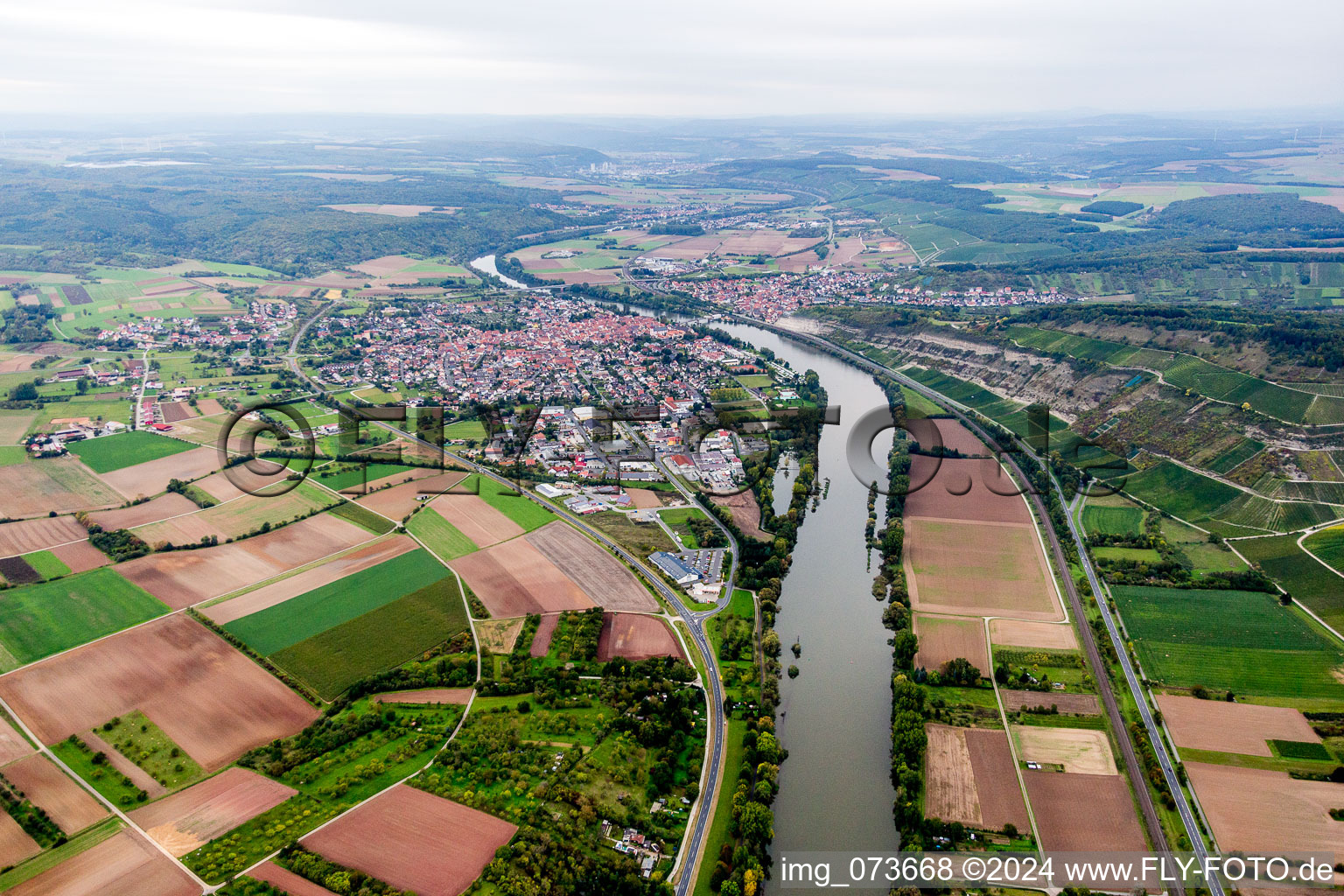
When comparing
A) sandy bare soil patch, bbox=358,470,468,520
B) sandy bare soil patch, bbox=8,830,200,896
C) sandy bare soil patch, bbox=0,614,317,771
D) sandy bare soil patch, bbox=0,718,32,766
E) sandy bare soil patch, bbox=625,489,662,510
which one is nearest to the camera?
sandy bare soil patch, bbox=8,830,200,896

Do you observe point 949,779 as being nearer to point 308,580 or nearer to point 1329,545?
point 1329,545

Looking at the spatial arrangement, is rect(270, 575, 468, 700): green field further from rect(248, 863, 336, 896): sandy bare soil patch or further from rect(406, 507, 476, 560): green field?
rect(248, 863, 336, 896): sandy bare soil patch

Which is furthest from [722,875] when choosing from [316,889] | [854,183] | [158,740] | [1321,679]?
[854,183]

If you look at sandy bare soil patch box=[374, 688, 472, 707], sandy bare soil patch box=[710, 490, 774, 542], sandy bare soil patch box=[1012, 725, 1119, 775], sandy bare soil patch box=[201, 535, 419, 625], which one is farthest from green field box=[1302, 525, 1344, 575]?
sandy bare soil patch box=[201, 535, 419, 625]

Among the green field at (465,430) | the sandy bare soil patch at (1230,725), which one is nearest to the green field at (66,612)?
the green field at (465,430)

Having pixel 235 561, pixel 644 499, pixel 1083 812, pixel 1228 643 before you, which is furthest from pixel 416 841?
pixel 1228 643

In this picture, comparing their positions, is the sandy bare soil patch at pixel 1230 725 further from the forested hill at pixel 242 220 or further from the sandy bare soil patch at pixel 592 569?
the forested hill at pixel 242 220

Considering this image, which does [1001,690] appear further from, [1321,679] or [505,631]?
[505,631]
